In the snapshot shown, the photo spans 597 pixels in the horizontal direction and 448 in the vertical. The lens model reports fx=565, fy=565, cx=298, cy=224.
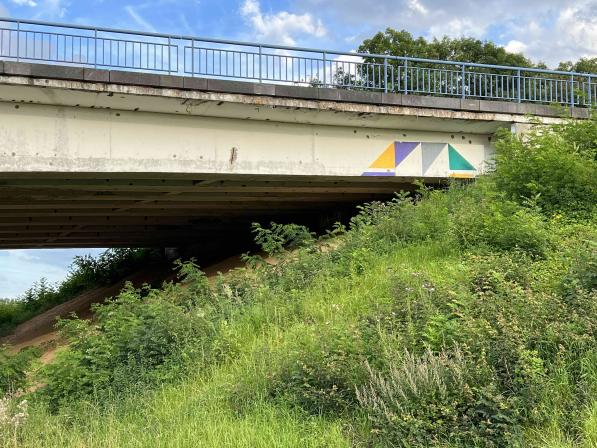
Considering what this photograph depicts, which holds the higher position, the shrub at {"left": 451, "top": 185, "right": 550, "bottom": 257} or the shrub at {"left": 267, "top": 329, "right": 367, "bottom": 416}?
the shrub at {"left": 451, "top": 185, "right": 550, "bottom": 257}

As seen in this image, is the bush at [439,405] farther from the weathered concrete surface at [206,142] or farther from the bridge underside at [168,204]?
the bridge underside at [168,204]

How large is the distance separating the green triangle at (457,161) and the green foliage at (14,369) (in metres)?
10.5

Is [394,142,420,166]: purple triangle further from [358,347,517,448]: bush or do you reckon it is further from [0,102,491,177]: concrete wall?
[358,347,517,448]: bush

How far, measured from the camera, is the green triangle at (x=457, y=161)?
14.5 metres

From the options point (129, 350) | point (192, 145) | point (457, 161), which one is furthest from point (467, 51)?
point (129, 350)

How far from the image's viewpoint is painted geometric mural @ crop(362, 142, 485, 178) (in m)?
13.8

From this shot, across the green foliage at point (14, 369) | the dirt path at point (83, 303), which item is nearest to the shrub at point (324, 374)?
the green foliage at point (14, 369)

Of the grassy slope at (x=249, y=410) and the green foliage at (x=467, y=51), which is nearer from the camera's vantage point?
the grassy slope at (x=249, y=410)

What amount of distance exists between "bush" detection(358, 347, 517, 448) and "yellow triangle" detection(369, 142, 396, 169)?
9.31 metres

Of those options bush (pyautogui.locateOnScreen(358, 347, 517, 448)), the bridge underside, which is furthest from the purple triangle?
bush (pyautogui.locateOnScreen(358, 347, 517, 448))

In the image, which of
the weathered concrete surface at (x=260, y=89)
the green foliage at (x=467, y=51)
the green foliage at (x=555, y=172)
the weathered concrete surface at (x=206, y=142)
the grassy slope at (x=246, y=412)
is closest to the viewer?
the grassy slope at (x=246, y=412)

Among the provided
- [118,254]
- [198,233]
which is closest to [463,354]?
[198,233]

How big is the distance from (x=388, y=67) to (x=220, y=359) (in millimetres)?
9684

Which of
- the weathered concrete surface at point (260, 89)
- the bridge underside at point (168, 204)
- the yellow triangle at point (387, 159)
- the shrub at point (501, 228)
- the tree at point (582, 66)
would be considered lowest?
the shrub at point (501, 228)
